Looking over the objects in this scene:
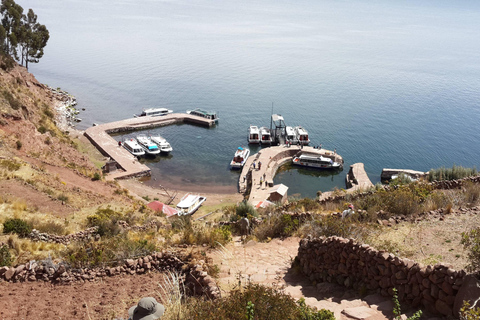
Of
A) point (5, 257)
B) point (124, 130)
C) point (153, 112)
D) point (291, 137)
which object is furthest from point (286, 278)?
point (153, 112)

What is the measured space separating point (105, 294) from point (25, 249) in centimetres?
527

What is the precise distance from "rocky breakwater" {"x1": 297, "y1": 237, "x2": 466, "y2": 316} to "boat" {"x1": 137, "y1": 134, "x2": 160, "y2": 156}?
38.6m

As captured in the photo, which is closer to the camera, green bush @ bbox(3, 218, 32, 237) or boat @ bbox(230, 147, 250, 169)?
green bush @ bbox(3, 218, 32, 237)

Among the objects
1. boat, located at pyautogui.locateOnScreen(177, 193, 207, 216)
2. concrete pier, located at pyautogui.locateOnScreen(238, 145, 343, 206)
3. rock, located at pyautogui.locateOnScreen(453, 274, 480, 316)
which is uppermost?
rock, located at pyautogui.locateOnScreen(453, 274, 480, 316)

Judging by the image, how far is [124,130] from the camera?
55.6m

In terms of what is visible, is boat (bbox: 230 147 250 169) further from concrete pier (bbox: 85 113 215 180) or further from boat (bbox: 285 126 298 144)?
concrete pier (bbox: 85 113 215 180)

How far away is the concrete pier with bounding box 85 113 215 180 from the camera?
41219mm

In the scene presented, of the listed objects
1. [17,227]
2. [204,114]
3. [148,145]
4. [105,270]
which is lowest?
[148,145]

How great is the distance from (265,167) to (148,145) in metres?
16.1

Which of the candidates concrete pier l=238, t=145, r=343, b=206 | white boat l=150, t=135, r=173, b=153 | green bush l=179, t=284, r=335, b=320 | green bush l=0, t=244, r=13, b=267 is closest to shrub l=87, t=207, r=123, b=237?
green bush l=0, t=244, r=13, b=267

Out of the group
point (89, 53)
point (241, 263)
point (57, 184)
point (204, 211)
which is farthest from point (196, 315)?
point (89, 53)

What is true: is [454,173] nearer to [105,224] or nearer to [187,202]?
[105,224]

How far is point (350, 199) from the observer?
A: 18797mm

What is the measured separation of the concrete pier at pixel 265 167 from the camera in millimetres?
35528
